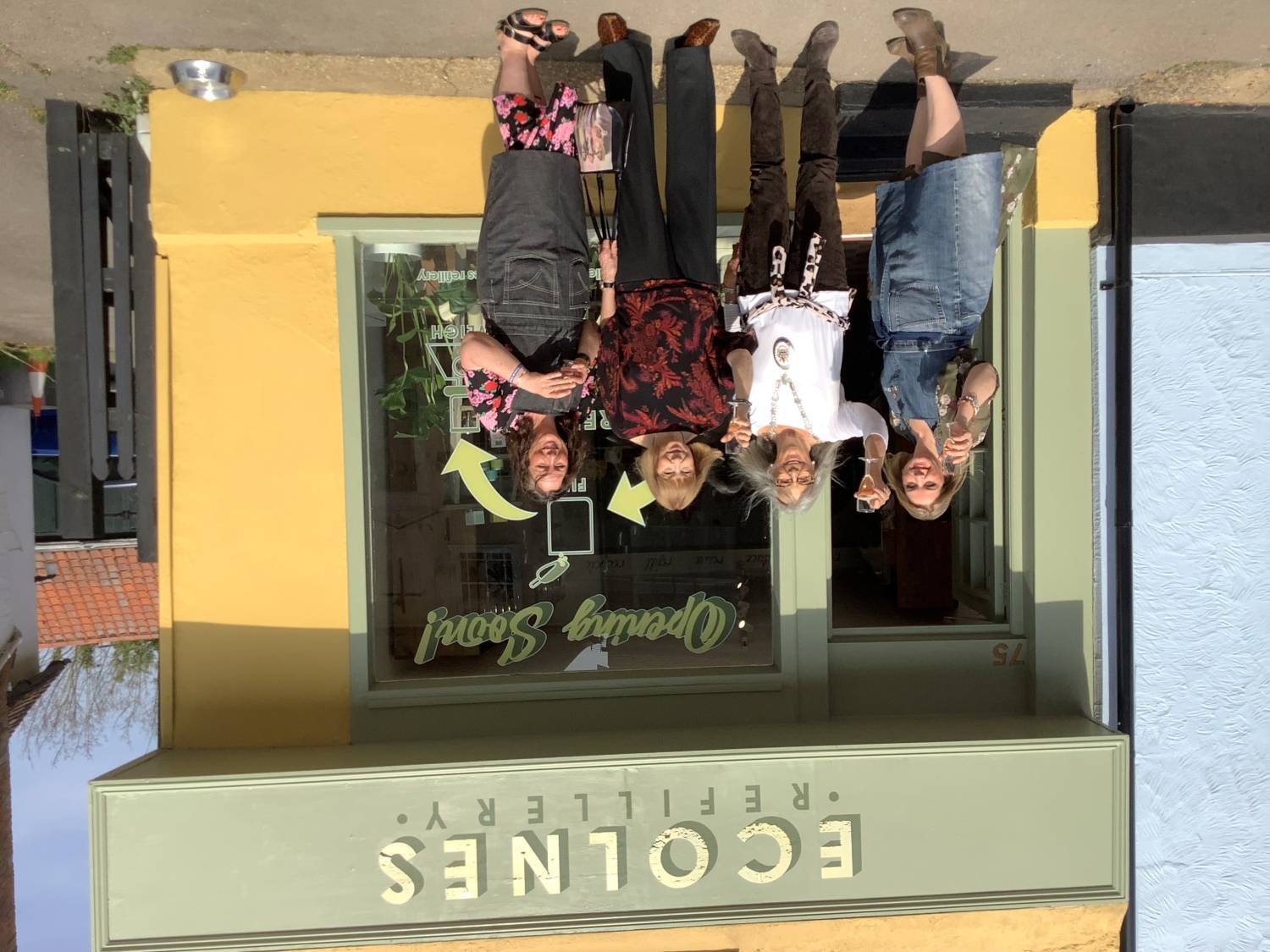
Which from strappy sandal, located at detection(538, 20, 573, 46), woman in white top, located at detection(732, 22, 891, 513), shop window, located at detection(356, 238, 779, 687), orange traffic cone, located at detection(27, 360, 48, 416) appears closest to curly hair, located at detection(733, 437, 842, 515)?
woman in white top, located at detection(732, 22, 891, 513)

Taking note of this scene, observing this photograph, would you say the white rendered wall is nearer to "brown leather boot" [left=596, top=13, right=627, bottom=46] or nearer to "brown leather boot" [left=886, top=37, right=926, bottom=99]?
"brown leather boot" [left=886, top=37, right=926, bottom=99]

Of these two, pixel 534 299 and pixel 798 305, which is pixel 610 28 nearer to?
pixel 534 299

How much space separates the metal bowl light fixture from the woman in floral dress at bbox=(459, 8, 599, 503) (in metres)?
1.43

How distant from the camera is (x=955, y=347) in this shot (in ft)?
10.3

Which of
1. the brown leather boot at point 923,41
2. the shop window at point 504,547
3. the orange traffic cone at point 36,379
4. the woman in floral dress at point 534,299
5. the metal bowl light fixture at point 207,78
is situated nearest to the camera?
the woman in floral dress at point 534,299

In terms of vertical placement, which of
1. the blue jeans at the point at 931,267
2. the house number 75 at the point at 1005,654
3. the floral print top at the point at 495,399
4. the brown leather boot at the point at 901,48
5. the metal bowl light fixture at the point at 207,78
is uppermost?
the brown leather boot at the point at 901,48

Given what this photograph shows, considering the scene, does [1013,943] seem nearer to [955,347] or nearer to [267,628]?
[955,347]

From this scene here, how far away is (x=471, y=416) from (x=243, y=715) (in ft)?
5.82

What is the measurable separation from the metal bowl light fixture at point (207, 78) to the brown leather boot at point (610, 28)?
172cm

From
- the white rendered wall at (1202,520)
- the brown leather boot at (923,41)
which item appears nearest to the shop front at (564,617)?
the white rendered wall at (1202,520)

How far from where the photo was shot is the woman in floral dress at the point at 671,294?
9.68 feet

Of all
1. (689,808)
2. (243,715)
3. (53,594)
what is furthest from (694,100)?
(53,594)

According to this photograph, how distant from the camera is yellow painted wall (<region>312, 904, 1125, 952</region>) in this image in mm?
3188

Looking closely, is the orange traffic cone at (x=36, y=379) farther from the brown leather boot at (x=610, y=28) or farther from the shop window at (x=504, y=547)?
the brown leather boot at (x=610, y=28)
